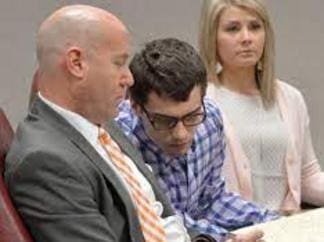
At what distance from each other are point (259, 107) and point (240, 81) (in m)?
0.11

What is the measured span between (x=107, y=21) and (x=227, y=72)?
3.87 feet

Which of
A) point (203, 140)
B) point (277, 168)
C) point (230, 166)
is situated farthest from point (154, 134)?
point (277, 168)

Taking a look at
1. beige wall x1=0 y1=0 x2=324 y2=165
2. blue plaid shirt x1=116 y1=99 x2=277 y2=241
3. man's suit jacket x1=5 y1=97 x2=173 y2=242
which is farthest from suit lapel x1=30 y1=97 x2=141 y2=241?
beige wall x1=0 y1=0 x2=324 y2=165

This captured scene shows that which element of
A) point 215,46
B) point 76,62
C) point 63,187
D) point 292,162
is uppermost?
point 76,62

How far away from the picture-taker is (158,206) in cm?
151

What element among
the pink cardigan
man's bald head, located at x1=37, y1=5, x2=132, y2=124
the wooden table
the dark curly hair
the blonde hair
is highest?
man's bald head, located at x1=37, y1=5, x2=132, y2=124

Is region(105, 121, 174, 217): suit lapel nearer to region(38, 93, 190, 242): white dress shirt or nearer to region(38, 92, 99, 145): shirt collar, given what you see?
region(38, 93, 190, 242): white dress shirt

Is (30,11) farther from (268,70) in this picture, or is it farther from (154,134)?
(154,134)

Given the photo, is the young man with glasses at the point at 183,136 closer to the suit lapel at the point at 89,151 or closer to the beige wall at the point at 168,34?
the suit lapel at the point at 89,151

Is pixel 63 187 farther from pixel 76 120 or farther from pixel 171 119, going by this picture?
pixel 171 119

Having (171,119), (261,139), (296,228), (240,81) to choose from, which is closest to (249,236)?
(296,228)

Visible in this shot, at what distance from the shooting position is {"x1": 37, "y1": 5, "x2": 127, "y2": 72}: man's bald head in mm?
1283

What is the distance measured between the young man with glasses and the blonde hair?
0.51m

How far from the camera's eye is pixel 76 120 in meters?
1.30
